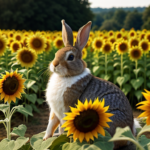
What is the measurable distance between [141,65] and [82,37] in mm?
3913

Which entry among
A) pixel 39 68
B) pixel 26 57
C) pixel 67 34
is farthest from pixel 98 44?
pixel 67 34

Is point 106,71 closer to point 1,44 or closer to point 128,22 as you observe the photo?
point 1,44

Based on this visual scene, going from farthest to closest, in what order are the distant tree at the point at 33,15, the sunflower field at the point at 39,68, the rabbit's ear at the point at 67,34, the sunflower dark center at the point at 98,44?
the distant tree at the point at 33,15 → the sunflower dark center at the point at 98,44 → the sunflower field at the point at 39,68 → the rabbit's ear at the point at 67,34

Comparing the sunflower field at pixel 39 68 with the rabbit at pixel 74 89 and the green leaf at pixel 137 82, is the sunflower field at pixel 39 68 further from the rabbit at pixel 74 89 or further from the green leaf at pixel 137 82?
the rabbit at pixel 74 89

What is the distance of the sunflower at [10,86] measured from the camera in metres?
2.33

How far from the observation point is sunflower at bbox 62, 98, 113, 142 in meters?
1.68

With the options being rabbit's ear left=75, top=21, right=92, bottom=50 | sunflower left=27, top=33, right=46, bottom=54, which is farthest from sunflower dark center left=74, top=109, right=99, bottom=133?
sunflower left=27, top=33, right=46, bottom=54

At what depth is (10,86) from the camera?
2363mm

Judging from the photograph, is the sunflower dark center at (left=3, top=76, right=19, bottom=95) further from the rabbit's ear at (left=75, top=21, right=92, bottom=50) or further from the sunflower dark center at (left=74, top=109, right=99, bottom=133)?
the sunflower dark center at (left=74, top=109, right=99, bottom=133)

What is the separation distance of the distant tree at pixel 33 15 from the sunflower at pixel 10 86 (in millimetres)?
24831

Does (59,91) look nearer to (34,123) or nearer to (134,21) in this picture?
(34,123)

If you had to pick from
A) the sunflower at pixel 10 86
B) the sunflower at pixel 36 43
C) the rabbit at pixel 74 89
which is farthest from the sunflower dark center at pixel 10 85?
the sunflower at pixel 36 43

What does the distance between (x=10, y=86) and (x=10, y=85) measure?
1cm

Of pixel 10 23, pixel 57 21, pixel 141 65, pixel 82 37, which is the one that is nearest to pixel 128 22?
pixel 57 21
